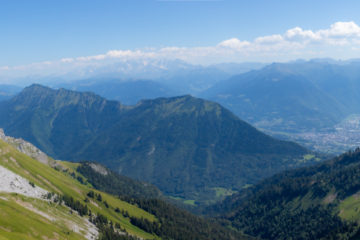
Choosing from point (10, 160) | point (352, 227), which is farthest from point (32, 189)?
point (352, 227)

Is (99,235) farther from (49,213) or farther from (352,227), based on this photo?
(352,227)

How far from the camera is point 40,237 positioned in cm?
11794

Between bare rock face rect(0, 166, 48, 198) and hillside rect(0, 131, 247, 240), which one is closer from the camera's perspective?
hillside rect(0, 131, 247, 240)

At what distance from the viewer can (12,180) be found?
167m

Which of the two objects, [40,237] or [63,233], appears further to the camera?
[63,233]

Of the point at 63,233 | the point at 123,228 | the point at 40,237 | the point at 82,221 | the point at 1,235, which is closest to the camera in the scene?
the point at 1,235

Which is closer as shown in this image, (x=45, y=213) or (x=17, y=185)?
(x=45, y=213)

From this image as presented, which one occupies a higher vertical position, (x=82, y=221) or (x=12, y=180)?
(x=12, y=180)

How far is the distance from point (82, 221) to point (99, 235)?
48.6 feet

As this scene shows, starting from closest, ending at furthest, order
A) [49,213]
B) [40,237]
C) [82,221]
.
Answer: [40,237] → [49,213] → [82,221]

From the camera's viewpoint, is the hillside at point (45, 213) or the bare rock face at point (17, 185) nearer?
the hillside at point (45, 213)

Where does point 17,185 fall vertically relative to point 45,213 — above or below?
above

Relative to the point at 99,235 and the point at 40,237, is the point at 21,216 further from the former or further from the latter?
the point at 99,235

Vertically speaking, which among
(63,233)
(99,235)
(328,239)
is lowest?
(328,239)
